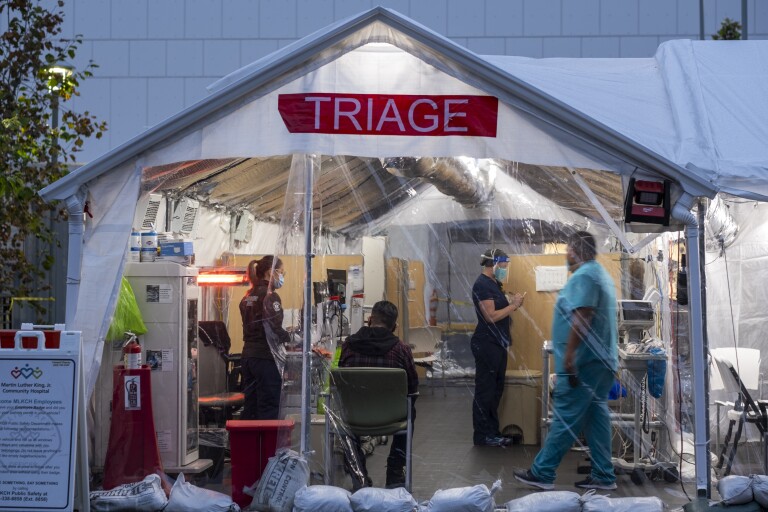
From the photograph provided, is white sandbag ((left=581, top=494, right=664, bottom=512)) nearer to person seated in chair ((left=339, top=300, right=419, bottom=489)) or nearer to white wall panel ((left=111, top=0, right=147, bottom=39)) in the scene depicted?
person seated in chair ((left=339, top=300, right=419, bottom=489))

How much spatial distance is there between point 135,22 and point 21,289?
539 centimetres

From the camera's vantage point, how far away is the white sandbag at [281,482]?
6348 millimetres

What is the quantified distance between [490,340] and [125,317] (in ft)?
8.46

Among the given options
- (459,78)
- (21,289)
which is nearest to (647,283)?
(459,78)

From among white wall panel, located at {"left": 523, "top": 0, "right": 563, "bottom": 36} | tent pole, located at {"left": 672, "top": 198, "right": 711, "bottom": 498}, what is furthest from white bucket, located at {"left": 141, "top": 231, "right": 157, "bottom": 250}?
white wall panel, located at {"left": 523, "top": 0, "right": 563, "bottom": 36}

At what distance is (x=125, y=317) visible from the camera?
7.24m

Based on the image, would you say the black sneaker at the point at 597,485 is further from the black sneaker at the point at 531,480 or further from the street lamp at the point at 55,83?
the street lamp at the point at 55,83

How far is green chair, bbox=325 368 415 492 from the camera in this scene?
6879 millimetres

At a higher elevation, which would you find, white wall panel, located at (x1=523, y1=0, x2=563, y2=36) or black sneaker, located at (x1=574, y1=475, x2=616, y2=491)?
white wall panel, located at (x1=523, y1=0, x2=563, y2=36)

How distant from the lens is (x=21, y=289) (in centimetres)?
1072

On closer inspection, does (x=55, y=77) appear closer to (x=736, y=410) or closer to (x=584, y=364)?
(x=584, y=364)

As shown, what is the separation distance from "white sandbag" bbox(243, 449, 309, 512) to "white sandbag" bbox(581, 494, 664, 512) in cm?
175

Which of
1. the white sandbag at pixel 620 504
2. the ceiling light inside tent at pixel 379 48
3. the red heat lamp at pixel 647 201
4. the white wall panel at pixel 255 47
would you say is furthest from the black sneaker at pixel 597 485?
the white wall panel at pixel 255 47

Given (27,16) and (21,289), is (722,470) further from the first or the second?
(27,16)
